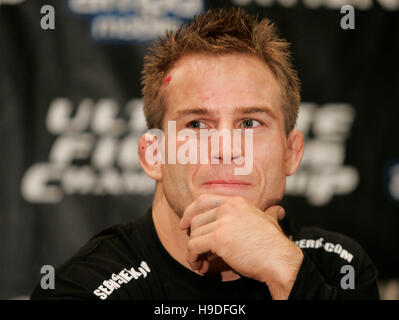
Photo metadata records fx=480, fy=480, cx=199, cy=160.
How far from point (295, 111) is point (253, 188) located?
1.39 ft

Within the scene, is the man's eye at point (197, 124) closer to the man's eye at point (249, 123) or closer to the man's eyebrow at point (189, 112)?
the man's eyebrow at point (189, 112)

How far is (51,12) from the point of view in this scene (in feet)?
8.64

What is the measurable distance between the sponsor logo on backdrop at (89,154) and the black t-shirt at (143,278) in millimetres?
782

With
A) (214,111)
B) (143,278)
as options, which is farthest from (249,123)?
(143,278)

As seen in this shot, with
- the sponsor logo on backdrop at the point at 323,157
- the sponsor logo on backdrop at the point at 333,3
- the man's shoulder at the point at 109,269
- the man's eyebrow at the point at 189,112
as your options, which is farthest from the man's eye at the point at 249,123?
the sponsor logo on backdrop at the point at 333,3

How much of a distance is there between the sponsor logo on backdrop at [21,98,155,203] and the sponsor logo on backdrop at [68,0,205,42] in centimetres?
37

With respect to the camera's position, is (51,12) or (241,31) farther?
(51,12)

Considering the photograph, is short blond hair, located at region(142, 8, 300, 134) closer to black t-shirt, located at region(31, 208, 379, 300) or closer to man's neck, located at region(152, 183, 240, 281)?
man's neck, located at region(152, 183, 240, 281)

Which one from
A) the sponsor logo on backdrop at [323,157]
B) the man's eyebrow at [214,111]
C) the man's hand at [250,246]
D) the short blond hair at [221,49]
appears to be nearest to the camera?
the man's hand at [250,246]

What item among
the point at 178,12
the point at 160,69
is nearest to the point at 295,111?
the point at 160,69

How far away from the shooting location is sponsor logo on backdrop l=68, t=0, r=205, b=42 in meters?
2.64

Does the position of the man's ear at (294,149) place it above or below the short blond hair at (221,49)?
below

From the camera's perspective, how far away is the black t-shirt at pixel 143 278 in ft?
5.16

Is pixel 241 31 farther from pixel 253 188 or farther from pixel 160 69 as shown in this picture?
pixel 253 188
